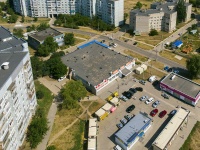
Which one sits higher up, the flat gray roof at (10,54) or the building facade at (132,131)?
the flat gray roof at (10,54)

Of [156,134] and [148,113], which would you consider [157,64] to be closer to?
[148,113]

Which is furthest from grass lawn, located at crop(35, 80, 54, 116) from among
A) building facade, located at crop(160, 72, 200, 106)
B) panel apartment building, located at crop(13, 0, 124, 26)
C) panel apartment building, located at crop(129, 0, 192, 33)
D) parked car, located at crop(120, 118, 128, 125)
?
panel apartment building, located at crop(13, 0, 124, 26)

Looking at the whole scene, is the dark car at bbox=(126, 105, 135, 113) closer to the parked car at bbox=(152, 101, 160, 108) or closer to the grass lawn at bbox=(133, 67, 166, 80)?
the parked car at bbox=(152, 101, 160, 108)

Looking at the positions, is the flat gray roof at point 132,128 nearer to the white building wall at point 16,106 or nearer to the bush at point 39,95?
the white building wall at point 16,106

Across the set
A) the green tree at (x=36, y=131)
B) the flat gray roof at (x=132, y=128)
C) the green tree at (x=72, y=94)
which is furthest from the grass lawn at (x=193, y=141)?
the green tree at (x=36, y=131)

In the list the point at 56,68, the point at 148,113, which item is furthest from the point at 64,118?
Answer: the point at 148,113

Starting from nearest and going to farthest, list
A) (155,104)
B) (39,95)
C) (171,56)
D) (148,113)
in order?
(148,113)
(155,104)
(39,95)
(171,56)

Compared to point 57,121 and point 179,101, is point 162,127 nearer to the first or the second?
point 179,101
